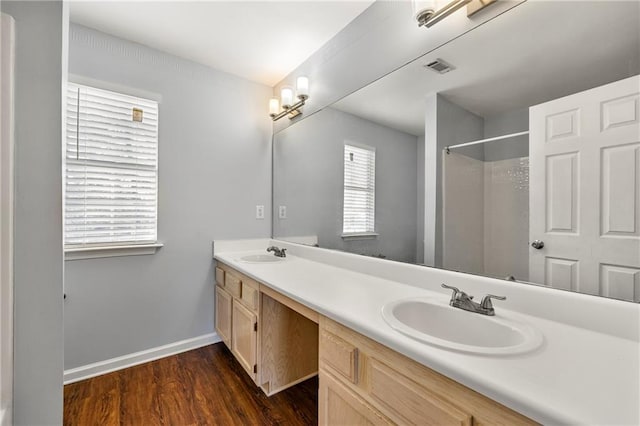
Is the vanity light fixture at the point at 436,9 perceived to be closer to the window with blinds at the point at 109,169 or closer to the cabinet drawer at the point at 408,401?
the cabinet drawer at the point at 408,401

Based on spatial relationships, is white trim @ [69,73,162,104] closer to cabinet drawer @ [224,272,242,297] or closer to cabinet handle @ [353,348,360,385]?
cabinet drawer @ [224,272,242,297]

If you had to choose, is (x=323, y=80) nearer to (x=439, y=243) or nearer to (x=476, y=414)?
(x=439, y=243)

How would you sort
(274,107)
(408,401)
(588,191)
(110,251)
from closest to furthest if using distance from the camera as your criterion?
(408,401)
(588,191)
(110,251)
(274,107)

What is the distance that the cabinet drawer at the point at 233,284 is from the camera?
6.41 feet

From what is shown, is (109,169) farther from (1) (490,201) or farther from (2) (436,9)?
(1) (490,201)

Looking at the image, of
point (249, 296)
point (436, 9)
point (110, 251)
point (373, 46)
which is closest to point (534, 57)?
point (436, 9)

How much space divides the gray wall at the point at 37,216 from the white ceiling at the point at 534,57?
147 centimetres

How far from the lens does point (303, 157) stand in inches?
94.6

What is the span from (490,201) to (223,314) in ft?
6.65

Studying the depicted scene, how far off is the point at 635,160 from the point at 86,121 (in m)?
2.79

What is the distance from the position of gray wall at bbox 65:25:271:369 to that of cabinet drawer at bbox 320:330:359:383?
1.64 metres

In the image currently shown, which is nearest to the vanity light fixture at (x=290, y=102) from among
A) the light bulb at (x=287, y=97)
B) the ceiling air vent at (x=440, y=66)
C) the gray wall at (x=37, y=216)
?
the light bulb at (x=287, y=97)

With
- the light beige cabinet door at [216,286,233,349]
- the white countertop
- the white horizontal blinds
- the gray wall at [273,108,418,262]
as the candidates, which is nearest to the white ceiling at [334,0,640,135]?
the gray wall at [273,108,418,262]

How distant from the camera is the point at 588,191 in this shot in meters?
0.90
